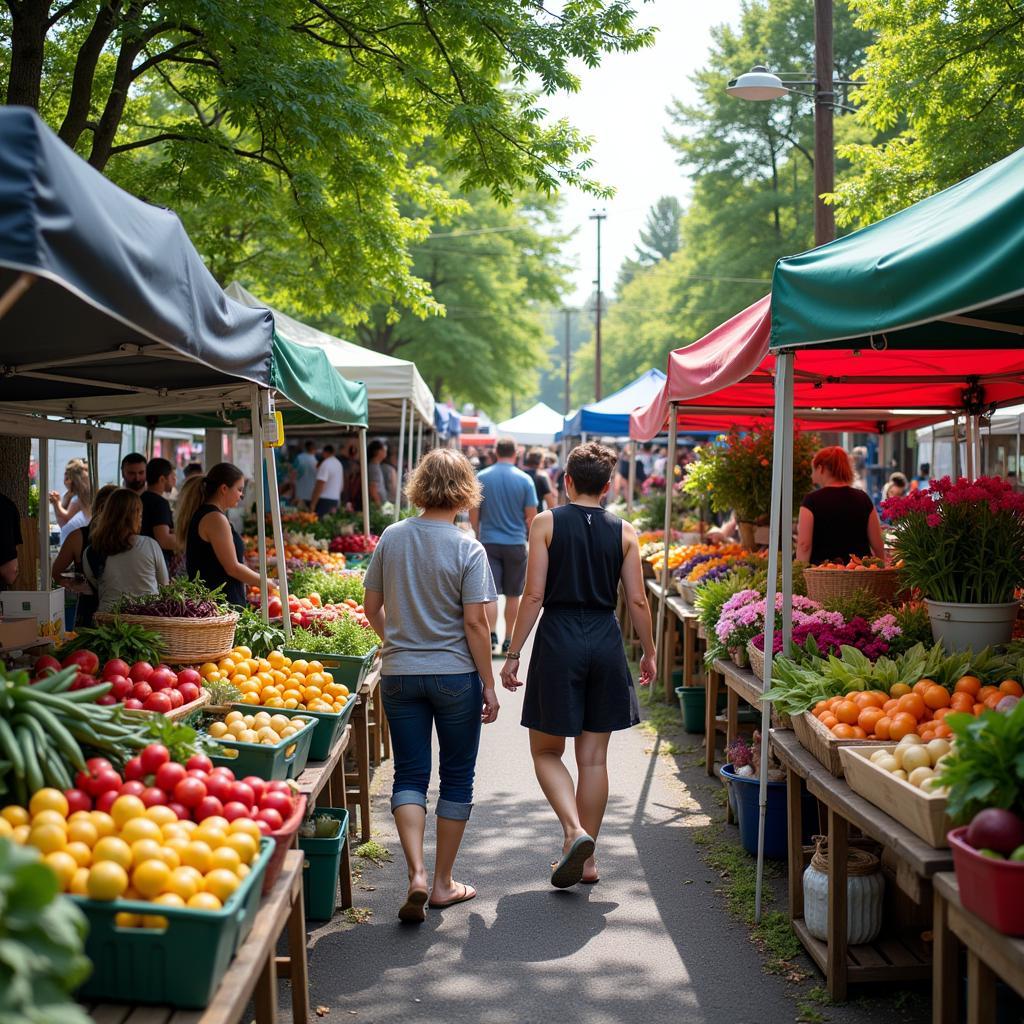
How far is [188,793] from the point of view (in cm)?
327

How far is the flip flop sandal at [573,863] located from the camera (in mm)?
5257

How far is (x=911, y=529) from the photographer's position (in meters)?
5.46

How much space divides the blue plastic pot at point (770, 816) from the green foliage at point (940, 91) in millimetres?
8692

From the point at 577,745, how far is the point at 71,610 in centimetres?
653

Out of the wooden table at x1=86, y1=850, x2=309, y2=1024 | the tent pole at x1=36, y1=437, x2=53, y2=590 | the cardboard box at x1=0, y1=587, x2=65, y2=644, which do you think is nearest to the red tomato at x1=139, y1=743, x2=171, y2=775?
the wooden table at x1=86, y1=850, x2=309, y2=1024

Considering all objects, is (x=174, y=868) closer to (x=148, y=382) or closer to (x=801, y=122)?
(x=148, y=382)

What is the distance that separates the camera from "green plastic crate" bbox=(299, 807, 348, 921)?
4988 mm

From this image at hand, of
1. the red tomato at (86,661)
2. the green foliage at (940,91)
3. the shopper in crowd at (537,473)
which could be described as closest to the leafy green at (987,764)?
the red tomato at (86,661)

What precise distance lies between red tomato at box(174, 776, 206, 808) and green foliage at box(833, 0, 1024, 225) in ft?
37.4

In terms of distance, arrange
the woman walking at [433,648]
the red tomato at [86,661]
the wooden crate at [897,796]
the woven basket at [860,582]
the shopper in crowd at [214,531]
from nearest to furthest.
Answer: the wooden crate at [897,796] → the red tomato at [86,661] → the woman walking at [433,648] → the woven basket at [860,582] → the shopper in crowd at [214,531]

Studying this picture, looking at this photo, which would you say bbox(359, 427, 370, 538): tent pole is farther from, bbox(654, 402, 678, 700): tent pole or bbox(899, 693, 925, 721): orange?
bbox(899, 693, 925, 721): orange

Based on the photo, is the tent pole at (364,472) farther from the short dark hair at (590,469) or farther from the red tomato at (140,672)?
the red tomato at (140,672)

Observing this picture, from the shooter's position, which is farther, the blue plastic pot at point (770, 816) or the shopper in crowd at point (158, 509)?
the shopper in crowd at point (158, 509)

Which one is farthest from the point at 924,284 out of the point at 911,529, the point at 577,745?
the point at 577,745
